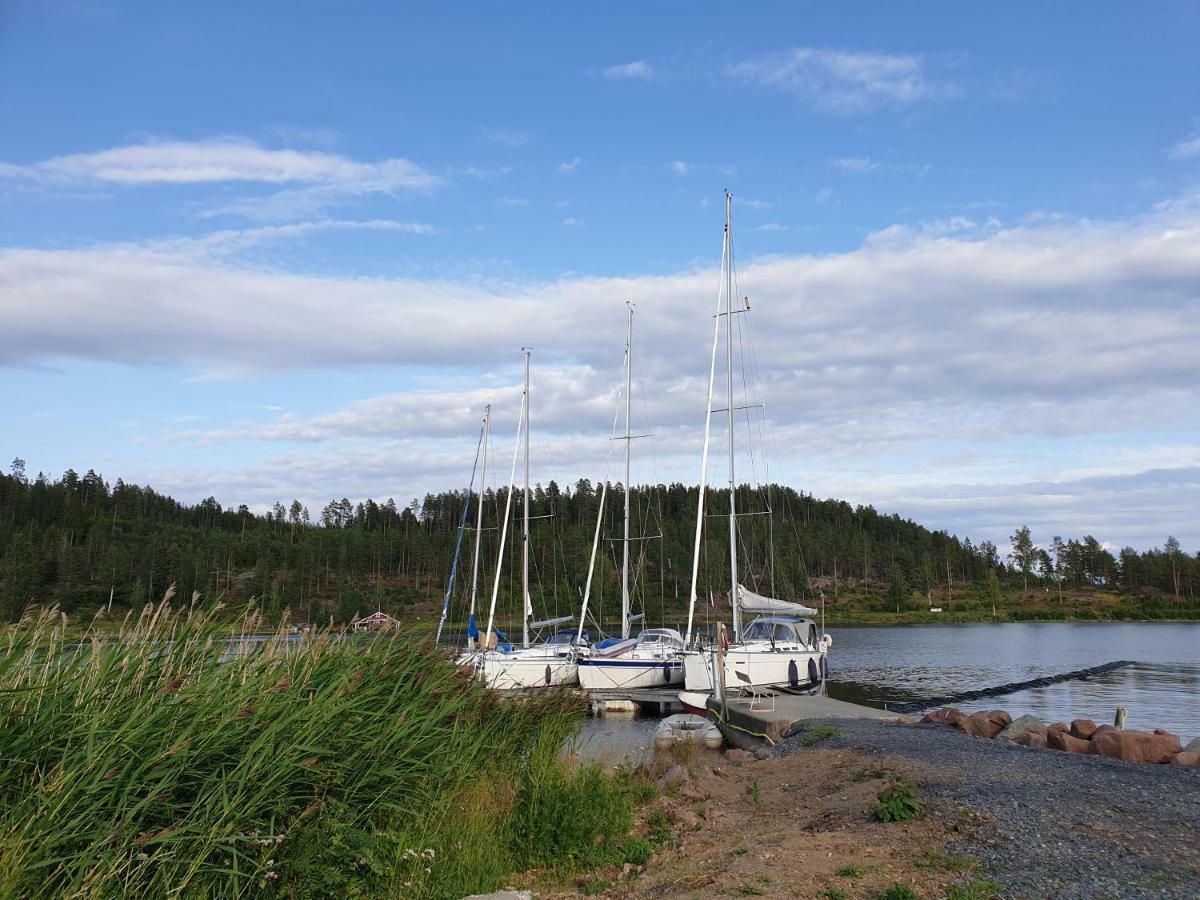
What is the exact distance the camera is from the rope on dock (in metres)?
31.9

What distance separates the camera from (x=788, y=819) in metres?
11.4

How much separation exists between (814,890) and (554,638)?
31.7 m

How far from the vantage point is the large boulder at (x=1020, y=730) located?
18.4 m

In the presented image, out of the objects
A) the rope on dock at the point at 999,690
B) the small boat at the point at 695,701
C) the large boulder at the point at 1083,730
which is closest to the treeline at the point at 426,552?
the rope on dock at the point at 999,690

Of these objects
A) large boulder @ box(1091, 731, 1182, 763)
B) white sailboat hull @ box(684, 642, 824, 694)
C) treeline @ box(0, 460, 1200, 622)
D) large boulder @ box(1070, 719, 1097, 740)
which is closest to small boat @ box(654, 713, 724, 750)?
white sailboat hull @ box(684, 642, 824, 694)

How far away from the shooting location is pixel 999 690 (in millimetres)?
37312

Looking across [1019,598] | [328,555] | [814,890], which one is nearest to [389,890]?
[814,890]

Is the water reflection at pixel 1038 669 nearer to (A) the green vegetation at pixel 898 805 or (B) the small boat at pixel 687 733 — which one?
(B) the small boat at pixel 687 733

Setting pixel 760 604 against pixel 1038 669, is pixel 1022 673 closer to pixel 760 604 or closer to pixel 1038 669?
pixel 1038 669

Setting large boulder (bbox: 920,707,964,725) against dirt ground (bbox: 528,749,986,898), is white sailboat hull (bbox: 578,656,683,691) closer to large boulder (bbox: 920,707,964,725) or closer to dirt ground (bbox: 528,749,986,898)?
large boulder (bbox: 920,707,964,725)

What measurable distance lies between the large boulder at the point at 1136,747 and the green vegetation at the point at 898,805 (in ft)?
21.6

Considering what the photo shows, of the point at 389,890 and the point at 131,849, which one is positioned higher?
the point at 131,849

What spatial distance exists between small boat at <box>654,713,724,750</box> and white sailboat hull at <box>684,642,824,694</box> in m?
5.44

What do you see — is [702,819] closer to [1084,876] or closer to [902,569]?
[1084,876]
